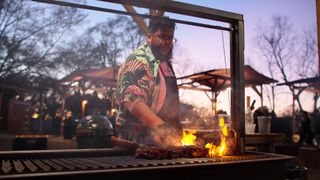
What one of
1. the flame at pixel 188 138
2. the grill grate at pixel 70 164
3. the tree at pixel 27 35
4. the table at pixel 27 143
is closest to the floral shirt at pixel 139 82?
the flame at pixel 188 138

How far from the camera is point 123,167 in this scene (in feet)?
7.16

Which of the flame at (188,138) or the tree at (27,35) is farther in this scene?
the tree at (27,35)

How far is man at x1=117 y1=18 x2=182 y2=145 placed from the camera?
4242 millimetres

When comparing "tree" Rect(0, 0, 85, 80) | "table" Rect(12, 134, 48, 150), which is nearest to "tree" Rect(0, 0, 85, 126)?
"tree" Rect(0, 0, 85, 80)

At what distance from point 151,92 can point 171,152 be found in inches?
62.3

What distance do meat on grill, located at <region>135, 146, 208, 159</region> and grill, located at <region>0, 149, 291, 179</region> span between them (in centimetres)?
16

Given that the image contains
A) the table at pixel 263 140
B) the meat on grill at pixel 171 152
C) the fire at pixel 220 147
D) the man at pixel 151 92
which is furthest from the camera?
the table at pixel 263 140

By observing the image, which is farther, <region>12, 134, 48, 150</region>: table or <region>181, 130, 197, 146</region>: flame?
<region>12, 134, 48, 150</region>: table

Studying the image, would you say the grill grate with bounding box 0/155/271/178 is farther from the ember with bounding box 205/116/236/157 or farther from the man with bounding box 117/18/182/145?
the man with bounding box 117/18/182/145

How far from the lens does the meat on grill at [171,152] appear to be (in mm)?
2938

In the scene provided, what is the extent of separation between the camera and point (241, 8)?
5.70 m

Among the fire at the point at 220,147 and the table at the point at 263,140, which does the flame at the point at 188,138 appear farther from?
the table at the point at 263,140

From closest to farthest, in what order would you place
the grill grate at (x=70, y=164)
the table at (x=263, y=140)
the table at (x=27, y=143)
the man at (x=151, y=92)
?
the grill grate at (x=70, y=164) < the man at (x=151, y=92) < the table at (x=263, y=140) < the table at (x=27, y=143)

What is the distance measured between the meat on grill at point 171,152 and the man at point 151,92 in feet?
2.62
